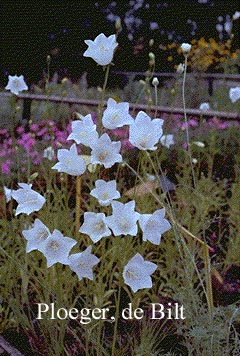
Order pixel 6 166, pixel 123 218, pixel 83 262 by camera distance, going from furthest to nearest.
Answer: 1. pixel 6 166
2. pixel 83 262
3. pixel 123 218

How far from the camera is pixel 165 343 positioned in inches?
85.7

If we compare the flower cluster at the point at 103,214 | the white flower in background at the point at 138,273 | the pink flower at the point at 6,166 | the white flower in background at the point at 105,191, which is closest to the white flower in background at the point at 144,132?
the flower cluster at the point at 103,214

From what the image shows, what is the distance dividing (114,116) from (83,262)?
1.19 ft

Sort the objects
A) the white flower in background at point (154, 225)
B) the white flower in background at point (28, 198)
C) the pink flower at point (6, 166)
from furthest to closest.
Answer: the pink flower at point (6, 166) → the white flower in background at point (28, 198) → the white flower in background at point (154, 225)

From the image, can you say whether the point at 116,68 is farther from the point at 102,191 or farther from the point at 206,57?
the point at 102,191

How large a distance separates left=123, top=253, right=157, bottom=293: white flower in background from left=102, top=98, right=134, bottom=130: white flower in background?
322 mm

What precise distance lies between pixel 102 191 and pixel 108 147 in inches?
4.1

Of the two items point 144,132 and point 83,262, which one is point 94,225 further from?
point 144,132

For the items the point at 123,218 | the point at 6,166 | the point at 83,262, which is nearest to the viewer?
the point at 123,218

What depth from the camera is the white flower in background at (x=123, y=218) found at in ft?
5.16

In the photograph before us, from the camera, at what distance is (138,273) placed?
5.46 feet

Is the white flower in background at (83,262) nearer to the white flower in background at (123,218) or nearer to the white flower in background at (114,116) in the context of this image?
the white flower in background at (123,218)

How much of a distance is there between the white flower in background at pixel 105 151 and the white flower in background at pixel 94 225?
0.13m

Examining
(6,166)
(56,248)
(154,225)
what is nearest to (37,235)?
(56,248)
